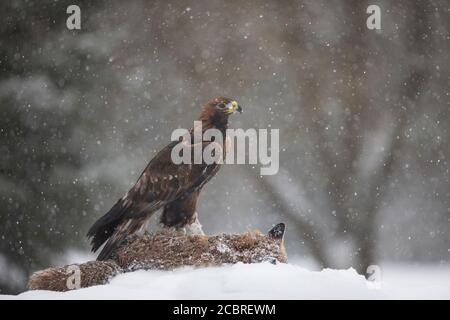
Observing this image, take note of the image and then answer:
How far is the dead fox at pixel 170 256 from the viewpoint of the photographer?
3479mm

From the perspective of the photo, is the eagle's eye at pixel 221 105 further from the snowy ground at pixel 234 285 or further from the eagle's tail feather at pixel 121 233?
the snowy ground at pixel 234 285

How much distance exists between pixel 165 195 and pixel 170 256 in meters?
0.51

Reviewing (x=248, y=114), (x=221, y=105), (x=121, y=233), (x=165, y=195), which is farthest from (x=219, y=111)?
(x=248, y=114)

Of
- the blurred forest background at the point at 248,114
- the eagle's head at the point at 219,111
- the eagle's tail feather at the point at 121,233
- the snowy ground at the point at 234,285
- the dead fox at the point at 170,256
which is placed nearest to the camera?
the snowy ground at the point at 234,285

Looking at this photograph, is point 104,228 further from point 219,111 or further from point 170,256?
point 219,111

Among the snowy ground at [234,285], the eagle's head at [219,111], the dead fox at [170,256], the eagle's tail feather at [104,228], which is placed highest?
the eagle's head at [219,111]

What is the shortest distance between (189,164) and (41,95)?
68.8 inches

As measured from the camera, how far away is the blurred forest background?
4914 mm

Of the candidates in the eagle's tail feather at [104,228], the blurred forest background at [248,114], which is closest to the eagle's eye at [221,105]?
the blurred forest background at [248,114]

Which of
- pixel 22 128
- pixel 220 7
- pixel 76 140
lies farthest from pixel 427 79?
pixel 22 128

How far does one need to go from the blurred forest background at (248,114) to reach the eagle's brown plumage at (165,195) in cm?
81

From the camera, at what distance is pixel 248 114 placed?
5180mm
